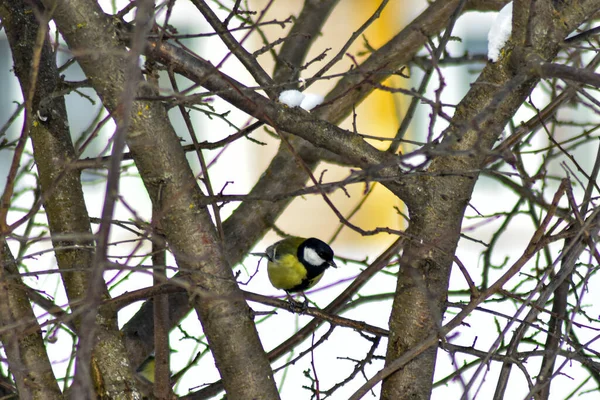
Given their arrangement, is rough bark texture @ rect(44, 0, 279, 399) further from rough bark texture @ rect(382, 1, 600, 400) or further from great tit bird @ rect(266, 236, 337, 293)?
great tit bird @ rect(266, 236, 337, 293)

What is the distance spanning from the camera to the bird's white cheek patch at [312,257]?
3133 mm

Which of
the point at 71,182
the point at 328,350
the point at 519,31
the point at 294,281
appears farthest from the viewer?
the point at 328,350

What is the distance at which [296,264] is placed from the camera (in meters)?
3.20

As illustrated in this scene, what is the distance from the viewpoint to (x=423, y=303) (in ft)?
5.69

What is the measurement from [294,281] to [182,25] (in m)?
3.73

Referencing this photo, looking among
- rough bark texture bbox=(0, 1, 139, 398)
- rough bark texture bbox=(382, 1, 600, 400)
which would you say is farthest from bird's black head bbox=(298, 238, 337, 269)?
rough bark texture bbox=(0, 1, 139, 398)

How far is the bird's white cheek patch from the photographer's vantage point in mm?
3133

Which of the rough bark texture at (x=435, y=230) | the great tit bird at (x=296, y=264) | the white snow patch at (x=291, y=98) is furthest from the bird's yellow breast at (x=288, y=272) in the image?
the white snow patch at (x=291, y=98)

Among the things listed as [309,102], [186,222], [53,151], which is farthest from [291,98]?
[53,151]

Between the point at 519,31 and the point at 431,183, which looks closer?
the point at 519,31

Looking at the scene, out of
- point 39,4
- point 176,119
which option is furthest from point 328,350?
point 39,4

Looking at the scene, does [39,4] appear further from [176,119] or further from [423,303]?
[176,119]

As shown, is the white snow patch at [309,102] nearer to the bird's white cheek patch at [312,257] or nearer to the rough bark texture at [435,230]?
the rough bark texture at [435,230]

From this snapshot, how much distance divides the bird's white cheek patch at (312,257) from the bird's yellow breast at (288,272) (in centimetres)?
4
